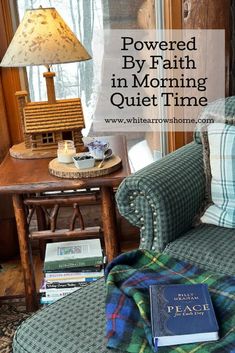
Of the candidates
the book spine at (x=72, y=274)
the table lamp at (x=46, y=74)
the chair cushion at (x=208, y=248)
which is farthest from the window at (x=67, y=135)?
the chair cushion at (x=208, y=248)

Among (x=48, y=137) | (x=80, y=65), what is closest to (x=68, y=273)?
(x=48, y=137)

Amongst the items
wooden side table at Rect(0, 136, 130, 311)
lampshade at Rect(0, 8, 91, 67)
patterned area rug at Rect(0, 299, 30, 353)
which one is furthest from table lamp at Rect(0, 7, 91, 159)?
patterned area rug at Rect(0, 299, 30, 353)

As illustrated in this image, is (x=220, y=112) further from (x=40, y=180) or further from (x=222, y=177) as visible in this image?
(x=40, y=180)

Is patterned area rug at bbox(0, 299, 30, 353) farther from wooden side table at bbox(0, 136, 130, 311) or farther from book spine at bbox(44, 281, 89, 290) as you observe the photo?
book spine at bbox(44, 281, 89, 290)

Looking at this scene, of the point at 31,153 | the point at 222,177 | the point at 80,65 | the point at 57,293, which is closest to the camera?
the point at 222,177

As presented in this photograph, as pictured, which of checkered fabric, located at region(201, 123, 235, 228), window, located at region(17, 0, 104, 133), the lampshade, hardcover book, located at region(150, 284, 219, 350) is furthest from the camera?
window, located at region(17, 0, 104, 133)

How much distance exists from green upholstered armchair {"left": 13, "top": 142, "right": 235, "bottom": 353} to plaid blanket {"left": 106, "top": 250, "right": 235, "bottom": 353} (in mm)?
65

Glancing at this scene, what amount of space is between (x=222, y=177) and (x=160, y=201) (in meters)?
0.28

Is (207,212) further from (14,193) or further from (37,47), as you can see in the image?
(37,47)

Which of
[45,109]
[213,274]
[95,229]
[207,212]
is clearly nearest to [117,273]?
[213,274]

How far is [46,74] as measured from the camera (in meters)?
1.97

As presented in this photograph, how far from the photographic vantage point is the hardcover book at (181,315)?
1.09 meters

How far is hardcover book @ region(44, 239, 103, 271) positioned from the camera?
1.92 metres

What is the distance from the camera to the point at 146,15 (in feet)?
7.38
